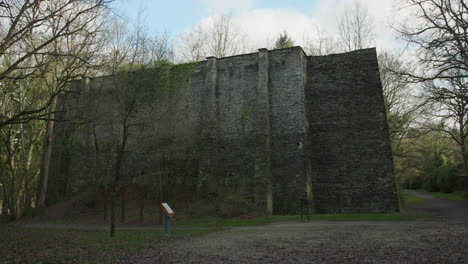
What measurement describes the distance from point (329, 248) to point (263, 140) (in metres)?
10.8

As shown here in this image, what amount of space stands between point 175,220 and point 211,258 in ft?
31.1

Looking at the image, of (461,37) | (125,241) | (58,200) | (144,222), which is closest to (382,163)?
(461,37)

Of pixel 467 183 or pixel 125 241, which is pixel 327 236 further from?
pixel 467 183

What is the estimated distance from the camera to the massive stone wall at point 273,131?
54.9ft

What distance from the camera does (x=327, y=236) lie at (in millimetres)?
8570

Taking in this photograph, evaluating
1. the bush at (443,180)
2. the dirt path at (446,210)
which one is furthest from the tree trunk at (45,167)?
the bush at (443,180)

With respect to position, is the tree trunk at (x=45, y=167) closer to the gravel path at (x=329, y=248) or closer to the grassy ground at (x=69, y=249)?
the grassy ground at (x=69, y=249)

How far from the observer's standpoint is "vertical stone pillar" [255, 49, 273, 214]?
16.5 m

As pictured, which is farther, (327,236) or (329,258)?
(327,236)

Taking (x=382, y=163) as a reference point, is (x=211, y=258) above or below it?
below

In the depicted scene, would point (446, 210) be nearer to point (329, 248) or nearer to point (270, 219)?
point (270, 219)

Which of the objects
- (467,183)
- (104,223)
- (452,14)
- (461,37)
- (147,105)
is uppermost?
(452,14)

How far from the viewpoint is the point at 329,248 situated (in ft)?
22.9

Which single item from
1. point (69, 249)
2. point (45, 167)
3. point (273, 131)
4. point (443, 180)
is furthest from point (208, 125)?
point (443, 180)
